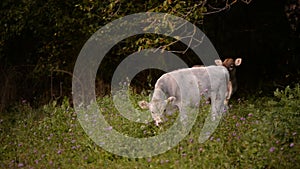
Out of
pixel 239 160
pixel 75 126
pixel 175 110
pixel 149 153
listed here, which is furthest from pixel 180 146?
pixel 75 126

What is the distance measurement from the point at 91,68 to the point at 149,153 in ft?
22.9

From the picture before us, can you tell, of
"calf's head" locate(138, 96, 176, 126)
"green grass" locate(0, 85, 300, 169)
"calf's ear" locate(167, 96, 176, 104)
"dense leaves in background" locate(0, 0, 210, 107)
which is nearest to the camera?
"green grass" locate(0, 85, 300, 169)

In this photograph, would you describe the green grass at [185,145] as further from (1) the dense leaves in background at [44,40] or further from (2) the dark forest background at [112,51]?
(2) the dark forest background at [112,51]

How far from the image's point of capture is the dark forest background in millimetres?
13133

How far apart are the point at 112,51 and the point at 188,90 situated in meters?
4.78

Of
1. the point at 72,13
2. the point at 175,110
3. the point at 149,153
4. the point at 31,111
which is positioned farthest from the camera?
the point at 72,13

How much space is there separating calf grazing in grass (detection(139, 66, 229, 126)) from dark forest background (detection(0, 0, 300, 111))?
2.83 m

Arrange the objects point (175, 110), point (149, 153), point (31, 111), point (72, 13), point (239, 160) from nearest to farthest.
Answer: point (239, 160) → point (149, 153) → point (175, 110) → point (31, 111) → point (72, 13)

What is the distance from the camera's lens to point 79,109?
10234 mm

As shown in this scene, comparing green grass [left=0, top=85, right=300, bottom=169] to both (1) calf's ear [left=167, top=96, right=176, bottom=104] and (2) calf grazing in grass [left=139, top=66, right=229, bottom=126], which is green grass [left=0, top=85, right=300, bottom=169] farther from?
(1) calf's ear [left=167, top=96, right=176, bottom=104]

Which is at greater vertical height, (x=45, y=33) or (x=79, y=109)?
(x=45, y=33)

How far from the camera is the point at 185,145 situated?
7.02 meters

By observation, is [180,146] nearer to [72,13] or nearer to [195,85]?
[195,85]

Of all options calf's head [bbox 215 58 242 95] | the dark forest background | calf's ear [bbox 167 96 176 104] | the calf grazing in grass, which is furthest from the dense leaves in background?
calf's ear [bbox 167 96 176 104]
